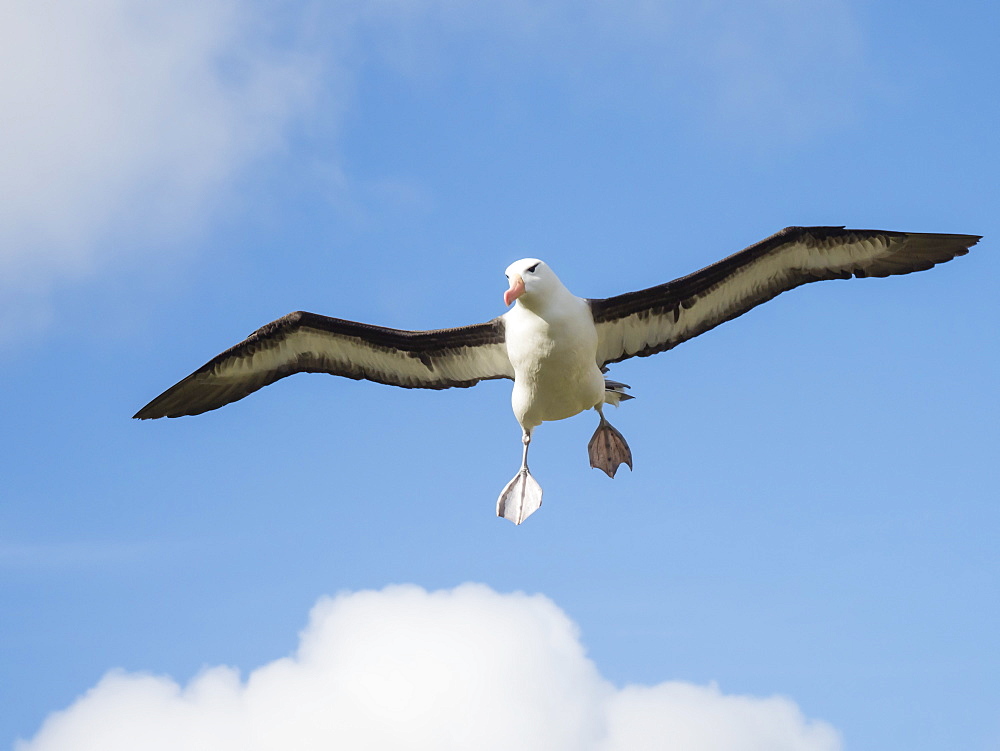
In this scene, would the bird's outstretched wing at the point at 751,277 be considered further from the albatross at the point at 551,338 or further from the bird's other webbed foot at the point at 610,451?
the bird's other webbed foot at the point at 610,451

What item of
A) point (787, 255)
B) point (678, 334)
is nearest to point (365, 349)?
point (678, 334)

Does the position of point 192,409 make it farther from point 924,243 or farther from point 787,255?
point 924,243

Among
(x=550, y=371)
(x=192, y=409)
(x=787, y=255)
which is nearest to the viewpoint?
(x=550, y=371)

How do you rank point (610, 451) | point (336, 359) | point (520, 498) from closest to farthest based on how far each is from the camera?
1. point (520, 498)
2. point (610, 451)
3. point (336, 359)

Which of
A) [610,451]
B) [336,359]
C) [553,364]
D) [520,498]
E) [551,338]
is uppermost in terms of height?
[336,359]

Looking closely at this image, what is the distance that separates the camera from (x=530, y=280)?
Answer: 13992 mm

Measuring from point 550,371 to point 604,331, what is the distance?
1.40m

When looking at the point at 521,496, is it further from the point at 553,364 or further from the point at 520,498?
the point at 553,364

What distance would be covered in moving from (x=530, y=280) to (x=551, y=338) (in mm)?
644

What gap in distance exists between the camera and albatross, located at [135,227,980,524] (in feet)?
46.7

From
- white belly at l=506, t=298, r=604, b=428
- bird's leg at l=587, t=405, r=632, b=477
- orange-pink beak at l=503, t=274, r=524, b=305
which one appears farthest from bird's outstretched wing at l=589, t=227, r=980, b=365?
orange-pink beak at l=503, t=274, r=524, b=305

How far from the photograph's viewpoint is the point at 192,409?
1644 cm

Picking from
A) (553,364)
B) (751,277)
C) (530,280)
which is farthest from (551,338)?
(751,277)

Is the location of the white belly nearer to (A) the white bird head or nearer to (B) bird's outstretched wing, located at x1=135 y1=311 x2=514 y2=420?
(A) the white bird head
